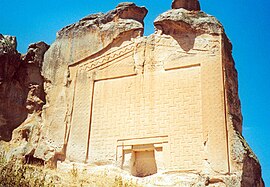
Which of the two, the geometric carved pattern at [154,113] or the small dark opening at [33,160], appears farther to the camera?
the small dark opening at [33,160]

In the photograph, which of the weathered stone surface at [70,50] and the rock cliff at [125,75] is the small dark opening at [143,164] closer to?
the rock cliff at [125,75]

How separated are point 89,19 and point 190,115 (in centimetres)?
527

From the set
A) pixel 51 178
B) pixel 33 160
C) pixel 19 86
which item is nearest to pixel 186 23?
pixel 51 178

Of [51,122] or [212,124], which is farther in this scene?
[51,122]

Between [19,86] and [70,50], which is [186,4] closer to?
[70,50]

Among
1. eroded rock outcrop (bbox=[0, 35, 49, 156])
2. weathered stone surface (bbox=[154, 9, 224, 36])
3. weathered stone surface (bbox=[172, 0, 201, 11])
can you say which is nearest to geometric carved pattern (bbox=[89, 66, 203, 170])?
weathered stone surface (bbox=[154, 9, 224, 36])

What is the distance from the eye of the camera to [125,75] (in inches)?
563

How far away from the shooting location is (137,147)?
43.7 feet

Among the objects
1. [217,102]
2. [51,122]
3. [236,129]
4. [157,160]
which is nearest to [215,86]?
[217,102]

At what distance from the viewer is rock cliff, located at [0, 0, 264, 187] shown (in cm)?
1237

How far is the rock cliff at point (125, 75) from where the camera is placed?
1237 centimetres

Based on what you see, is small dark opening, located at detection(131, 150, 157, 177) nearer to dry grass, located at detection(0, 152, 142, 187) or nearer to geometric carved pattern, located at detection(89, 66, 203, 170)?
geometric carved pattern, located at detection(89, 66, 203, 170)

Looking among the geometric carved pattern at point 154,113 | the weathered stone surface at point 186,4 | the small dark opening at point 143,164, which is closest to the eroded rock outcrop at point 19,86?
the geometric carved pattern at point 154,113

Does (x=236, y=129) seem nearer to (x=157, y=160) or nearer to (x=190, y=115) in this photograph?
(x=190, y=115)
